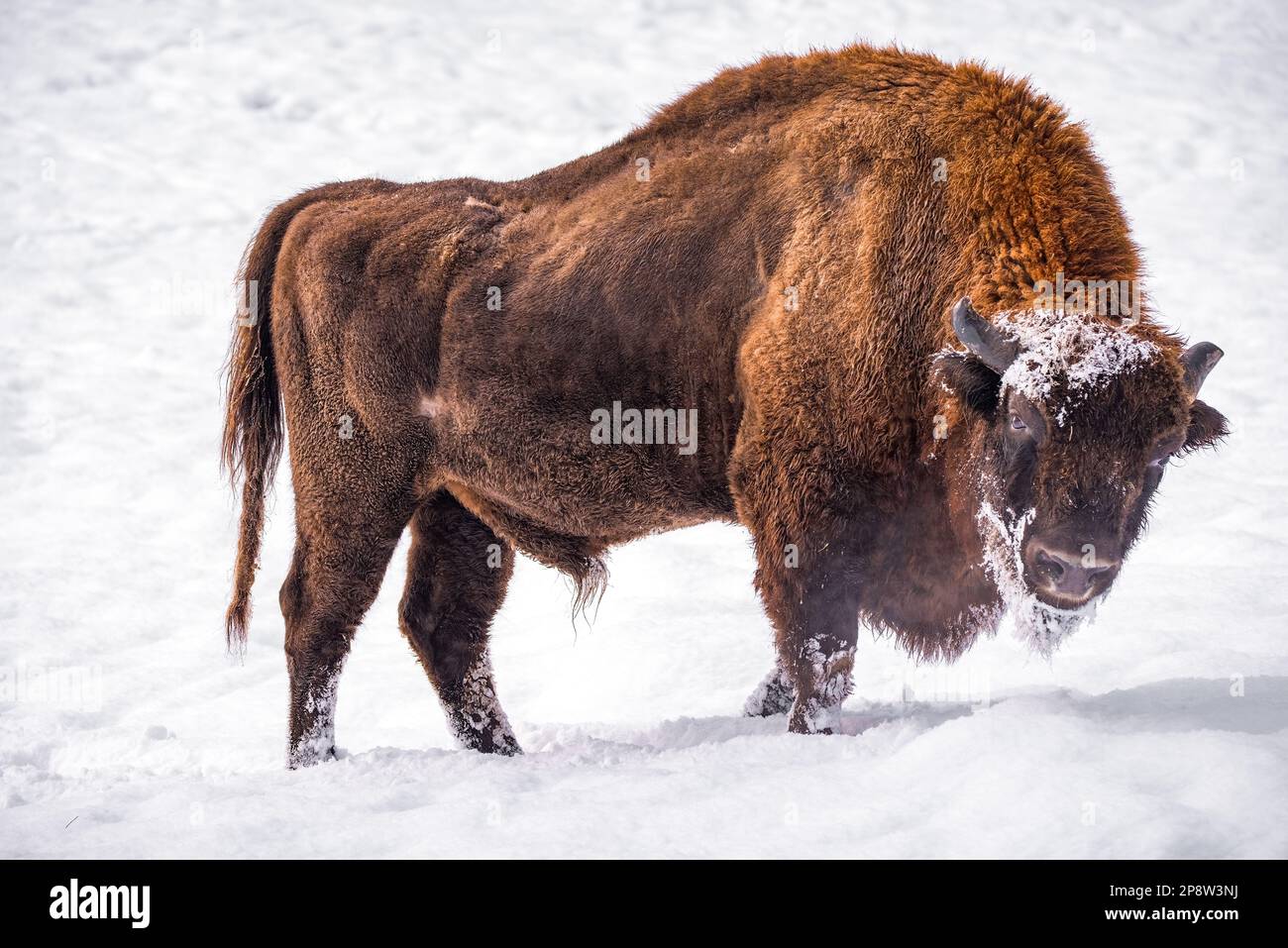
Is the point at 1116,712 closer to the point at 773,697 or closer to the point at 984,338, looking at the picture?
the point at 984,338

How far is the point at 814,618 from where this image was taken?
407cm

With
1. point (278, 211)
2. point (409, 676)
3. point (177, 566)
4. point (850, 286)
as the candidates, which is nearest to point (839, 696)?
point (850, 286)

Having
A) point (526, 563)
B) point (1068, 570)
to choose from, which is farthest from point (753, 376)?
point (526, 563)

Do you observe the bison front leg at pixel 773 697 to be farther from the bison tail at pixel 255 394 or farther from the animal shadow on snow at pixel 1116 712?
the bison tail at pixel 255 394

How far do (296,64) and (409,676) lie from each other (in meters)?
10.8

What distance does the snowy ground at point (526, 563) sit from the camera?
3.17m

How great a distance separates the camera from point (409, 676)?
735cm

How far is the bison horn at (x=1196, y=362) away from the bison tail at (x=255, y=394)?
11.7ft

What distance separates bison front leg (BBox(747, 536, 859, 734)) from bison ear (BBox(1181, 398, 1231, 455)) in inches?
41.6

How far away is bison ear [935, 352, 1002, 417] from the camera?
3730 millimetres

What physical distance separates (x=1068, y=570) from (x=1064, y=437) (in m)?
0.36
